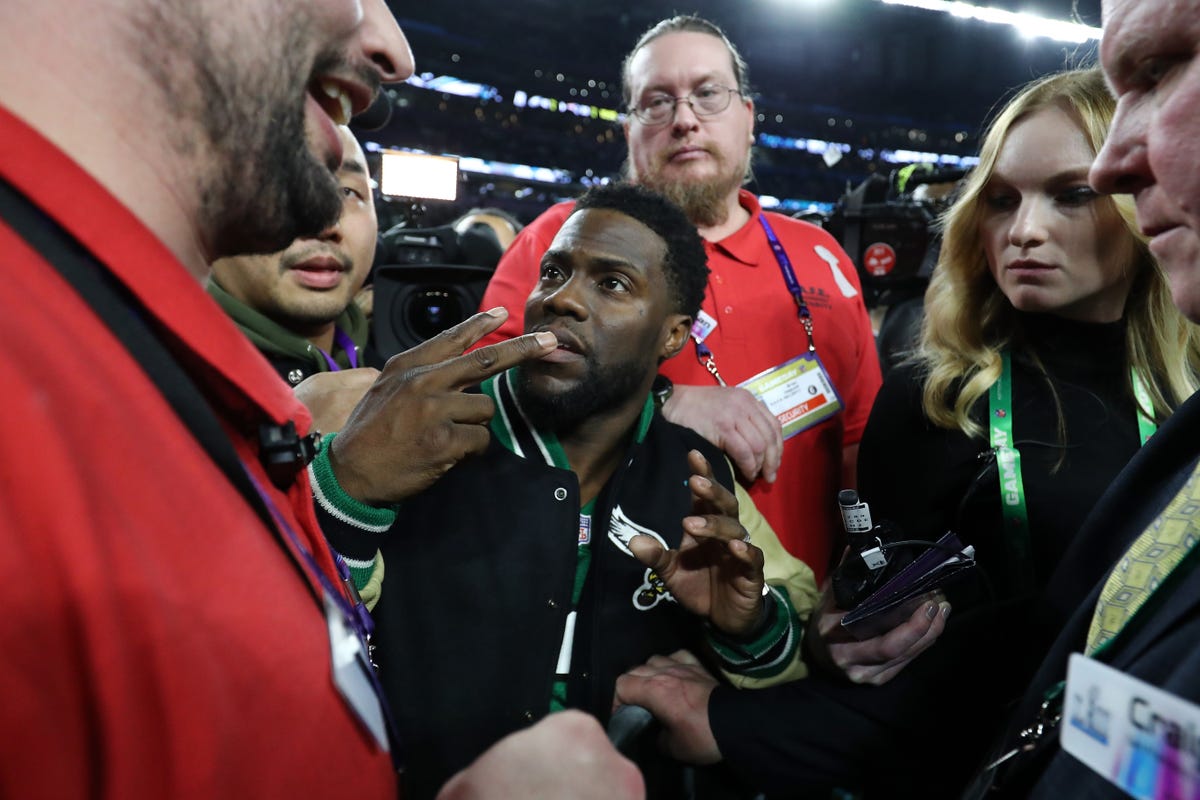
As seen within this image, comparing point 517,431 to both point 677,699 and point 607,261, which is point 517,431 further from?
point 677,699

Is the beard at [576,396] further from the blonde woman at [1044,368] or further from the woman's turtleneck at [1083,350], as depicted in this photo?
the woman's turtleneck at [1083,350]

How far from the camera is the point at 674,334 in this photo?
1.87m

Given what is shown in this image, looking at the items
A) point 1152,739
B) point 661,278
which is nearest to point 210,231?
point 1152,739

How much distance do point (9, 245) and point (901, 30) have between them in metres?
15.7

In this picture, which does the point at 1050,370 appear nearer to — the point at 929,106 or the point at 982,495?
the point at 982,495

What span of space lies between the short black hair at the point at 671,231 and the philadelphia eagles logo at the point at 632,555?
552 mm

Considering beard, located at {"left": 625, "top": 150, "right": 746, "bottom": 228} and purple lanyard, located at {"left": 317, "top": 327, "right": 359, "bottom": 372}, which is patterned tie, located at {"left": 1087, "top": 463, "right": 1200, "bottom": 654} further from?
purple lanyard, located at {"left": 317, "top": 327, "right": 359, "bottom": 372}

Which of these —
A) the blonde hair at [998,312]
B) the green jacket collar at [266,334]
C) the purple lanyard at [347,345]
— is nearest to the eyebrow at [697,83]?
the blonde hair at [998,312]

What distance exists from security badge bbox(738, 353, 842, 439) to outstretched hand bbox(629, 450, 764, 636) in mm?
732

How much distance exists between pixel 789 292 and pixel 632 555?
0.97 meters

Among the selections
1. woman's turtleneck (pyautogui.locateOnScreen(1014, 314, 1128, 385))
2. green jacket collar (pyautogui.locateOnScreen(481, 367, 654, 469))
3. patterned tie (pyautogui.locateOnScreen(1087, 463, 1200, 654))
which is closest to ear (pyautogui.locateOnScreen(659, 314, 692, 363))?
green jacket collar (pyautogui.locateOnScreen(481, 367, 654, 469))

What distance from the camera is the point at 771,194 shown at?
79.8 feet

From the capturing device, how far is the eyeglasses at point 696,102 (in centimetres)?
222

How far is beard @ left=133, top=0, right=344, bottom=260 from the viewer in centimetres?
62
